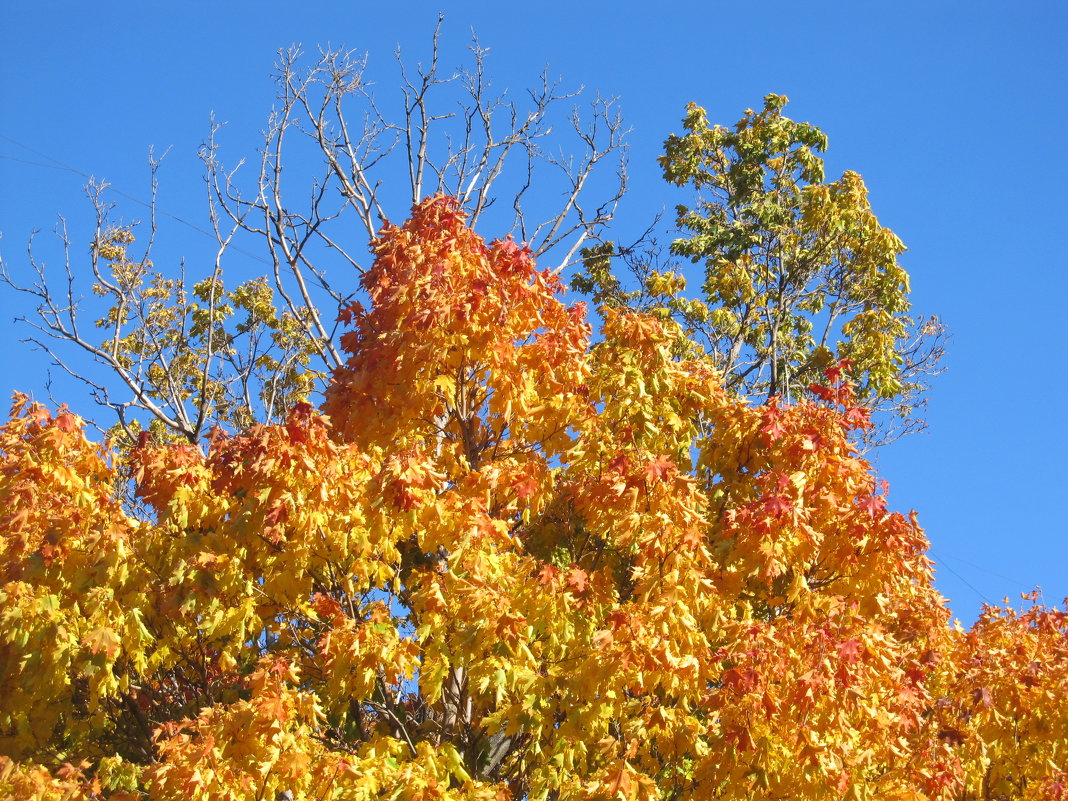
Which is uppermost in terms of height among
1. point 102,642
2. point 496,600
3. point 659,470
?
point 659,470

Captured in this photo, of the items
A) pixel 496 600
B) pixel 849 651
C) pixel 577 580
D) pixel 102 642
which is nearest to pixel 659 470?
pixel 577 580

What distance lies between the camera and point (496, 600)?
6406mm

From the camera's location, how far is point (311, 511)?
6.66 meters

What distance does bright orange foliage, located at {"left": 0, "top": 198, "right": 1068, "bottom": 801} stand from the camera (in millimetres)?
6254

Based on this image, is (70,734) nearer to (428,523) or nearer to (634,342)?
(428,523)

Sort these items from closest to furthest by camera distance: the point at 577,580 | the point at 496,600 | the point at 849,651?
the point at 849,651 < the point at 496,600 < the point at 577,580

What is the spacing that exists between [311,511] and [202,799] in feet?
6.02

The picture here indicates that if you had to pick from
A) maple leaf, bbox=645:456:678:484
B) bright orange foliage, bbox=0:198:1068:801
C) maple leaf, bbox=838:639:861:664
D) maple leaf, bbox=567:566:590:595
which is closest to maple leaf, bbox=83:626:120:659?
bright orange foliage, bbox=0:198:1068:801

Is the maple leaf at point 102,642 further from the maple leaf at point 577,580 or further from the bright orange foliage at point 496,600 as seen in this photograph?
the maple leaf at point 577,580

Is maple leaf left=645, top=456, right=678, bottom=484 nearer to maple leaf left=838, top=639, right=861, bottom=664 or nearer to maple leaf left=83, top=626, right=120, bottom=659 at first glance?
maple leaf left=838, top=639, right=861, bottom=664

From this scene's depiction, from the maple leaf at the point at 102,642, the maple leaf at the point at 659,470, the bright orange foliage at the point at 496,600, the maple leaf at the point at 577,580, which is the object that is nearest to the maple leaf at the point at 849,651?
the bright orange foliage at the point at 496,600

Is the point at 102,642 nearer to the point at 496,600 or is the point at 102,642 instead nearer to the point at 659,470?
the point at 496,600

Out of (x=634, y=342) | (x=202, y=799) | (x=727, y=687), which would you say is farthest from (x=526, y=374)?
(x=202, y=799)

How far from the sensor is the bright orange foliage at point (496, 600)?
6254 millimetres
